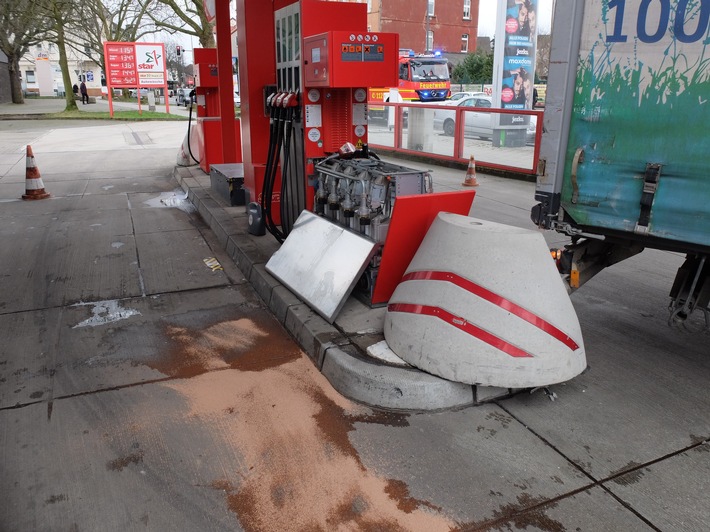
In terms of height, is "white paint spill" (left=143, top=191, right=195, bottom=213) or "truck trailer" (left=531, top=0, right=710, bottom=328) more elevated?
"truck trailer" (left=531, top=0, right=710, bottom=328)

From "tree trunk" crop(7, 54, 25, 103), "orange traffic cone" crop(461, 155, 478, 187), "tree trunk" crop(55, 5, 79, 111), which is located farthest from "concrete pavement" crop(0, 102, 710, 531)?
"tree trunk" crop(7, 54, 25, 103)

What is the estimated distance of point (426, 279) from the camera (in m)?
3.83

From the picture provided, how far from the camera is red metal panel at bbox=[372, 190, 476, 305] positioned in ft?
14.2

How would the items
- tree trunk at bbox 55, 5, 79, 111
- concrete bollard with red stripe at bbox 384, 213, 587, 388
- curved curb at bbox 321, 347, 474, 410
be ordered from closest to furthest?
concrete bollard with red stripe at bbox 384, 213, 587, 388 < curved curb at bbox 321, 347, 474, 410 < tree trunk at bbox 55, 5, 79, 111

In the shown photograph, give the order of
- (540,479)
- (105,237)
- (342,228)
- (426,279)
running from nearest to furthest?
(540,479) < (426,279) < (342,228) < (105,237)

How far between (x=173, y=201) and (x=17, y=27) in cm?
3181

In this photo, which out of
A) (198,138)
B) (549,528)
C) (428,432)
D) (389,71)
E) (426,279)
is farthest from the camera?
(198,138)

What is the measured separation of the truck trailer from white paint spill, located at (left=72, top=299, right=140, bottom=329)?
3715mm

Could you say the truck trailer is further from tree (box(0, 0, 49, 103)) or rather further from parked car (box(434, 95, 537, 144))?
tree (box(0, 0, 49, 103))

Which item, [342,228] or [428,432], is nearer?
[428,432]

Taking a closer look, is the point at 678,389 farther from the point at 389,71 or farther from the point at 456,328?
the point at 389,71

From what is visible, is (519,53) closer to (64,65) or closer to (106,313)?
(106,313)

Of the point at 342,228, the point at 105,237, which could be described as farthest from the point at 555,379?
the point at 105,237

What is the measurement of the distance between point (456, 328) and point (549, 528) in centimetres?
124
